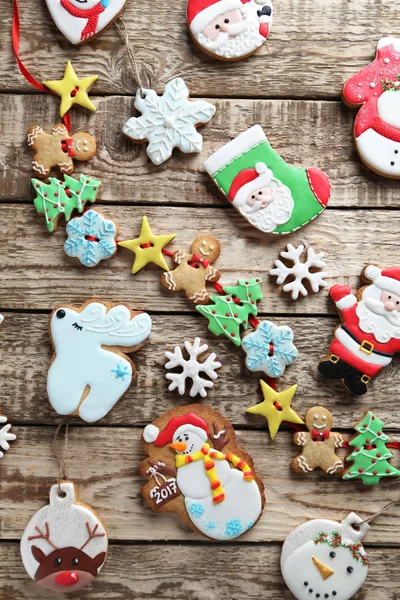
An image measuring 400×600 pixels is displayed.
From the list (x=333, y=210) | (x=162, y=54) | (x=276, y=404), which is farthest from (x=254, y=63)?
(x=276, y=404)

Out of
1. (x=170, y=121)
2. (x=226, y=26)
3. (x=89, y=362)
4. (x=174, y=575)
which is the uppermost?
(x=226, y=26)

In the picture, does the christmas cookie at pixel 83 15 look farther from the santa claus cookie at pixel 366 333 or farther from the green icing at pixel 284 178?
the santa claus cookie at pixel 366 333

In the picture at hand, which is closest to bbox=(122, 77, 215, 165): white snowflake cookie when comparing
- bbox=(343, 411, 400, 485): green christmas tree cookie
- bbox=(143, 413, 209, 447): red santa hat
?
bbox=(143, 413, 209, 447): red santa hat

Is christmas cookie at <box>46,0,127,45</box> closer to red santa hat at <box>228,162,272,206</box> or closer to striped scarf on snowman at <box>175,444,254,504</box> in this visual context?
red santa hat at <box>228,162,272,206</box>

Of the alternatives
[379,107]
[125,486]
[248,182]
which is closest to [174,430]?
[125,486]

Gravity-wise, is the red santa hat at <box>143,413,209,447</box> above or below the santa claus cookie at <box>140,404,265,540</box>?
above

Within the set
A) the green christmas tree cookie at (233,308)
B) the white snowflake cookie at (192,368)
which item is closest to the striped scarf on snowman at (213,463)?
the white snowflake cookie at (192,368)

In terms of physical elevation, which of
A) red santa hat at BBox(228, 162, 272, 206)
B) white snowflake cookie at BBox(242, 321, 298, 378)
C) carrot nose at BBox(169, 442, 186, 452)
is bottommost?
carrot nose at BBox(169, 442, 186, 452)

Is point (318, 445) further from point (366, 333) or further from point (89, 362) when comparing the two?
point (89, 362)
